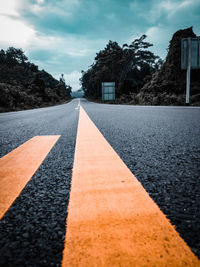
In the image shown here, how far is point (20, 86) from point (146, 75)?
85.5 feet

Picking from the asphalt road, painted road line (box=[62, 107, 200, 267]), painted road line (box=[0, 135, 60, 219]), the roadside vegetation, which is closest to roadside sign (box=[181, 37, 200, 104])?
the roadside vegetation

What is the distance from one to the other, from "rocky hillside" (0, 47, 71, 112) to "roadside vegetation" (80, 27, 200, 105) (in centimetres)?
1243

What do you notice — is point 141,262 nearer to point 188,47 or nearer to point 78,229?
point 78,229

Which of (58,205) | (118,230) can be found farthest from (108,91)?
(118,230)

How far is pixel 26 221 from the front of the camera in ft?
1.44

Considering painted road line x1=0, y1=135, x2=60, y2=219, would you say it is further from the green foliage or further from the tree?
the tree

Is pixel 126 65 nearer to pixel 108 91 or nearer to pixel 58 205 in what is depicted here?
pixel 108 91

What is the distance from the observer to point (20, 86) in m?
25.9

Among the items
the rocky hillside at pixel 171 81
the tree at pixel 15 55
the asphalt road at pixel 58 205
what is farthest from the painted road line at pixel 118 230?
the tree at pixel 15 55

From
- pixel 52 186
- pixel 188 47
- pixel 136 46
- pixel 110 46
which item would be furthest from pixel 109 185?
pixel 110 46

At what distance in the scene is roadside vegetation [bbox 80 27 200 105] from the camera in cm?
1584

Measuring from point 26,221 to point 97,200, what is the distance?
21 cm

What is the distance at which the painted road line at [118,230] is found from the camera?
313 millimetres

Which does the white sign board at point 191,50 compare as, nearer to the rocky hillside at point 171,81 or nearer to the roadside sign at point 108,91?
the rocky hillside at point 171,81
